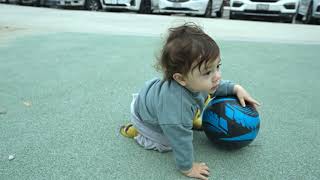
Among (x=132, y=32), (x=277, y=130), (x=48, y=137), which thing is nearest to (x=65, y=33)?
(x=132, y=32)

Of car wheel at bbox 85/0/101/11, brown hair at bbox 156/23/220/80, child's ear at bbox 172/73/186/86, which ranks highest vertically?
brown hair at bbox 156/23/220/80

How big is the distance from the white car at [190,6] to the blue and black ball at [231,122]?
8.59 m

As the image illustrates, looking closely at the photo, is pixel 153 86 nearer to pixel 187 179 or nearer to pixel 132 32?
pixel 187 179

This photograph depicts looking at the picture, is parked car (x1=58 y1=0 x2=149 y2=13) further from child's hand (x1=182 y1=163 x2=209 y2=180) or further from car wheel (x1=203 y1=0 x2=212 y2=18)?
child's hand (x1=182 y1=163 x2=209 y2=180)

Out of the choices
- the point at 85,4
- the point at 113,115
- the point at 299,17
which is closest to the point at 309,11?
the point at 299,17

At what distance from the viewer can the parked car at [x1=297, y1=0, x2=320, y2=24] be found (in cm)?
994

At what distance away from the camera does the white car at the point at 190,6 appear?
1066 cm

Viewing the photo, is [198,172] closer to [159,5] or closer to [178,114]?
[178,114]

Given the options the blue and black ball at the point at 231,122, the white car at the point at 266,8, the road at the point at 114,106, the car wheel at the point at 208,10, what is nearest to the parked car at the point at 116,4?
the car wheel at the point at 208,10

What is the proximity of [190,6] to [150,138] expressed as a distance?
8649 millimetres

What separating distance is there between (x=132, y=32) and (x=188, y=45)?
5.21 metres

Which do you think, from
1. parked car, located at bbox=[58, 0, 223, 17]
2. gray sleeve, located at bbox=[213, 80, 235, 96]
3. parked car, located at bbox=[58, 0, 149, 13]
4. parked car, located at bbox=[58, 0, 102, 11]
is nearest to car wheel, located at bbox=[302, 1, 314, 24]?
parked car, located at bbox=[58, 0, 223, 17]

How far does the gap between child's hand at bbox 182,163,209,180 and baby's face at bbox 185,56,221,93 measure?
44 cm

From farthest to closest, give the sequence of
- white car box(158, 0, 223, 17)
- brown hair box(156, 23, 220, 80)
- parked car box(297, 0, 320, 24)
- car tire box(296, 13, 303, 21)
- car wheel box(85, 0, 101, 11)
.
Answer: car wheel box(85, 0, 101, 11), car tire box(296, 13, 303, 21), white car box(158, 0, 223, 17), parked car box(297, 0, 320, 24), brown hair box(156, 23, 220, 80)
